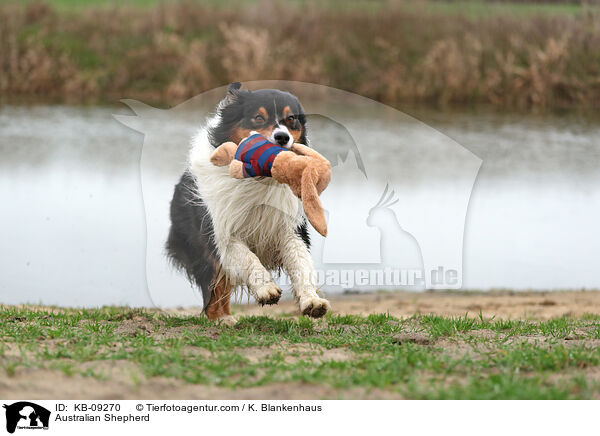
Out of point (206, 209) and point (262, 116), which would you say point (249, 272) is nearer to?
point (206, 209)

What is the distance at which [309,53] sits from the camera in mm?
20234

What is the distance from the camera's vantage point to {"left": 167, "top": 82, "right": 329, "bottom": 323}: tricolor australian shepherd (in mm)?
5426

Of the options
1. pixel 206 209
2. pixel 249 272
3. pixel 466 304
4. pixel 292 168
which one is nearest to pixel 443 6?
pixel 466 304

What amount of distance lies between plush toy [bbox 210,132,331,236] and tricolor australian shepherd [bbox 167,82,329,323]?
142 millimetres

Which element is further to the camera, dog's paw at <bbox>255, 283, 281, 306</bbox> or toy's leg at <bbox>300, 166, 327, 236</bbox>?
dog's paw at <bbox>255, 283, 281, 306</bbox>

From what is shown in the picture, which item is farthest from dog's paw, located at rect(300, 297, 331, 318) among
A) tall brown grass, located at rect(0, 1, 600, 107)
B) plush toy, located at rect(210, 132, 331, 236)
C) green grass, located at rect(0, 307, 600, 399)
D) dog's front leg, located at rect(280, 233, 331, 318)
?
tall brown grass, located at rect(0, 1, 600, 107)

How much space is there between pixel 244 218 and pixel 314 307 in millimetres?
997

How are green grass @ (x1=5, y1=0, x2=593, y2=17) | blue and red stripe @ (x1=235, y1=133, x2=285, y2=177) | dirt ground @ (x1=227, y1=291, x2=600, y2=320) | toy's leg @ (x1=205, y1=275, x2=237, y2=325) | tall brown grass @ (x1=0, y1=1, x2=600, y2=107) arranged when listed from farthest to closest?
green grass @ (x1=5, y1=0, x2=593, y2=17)
tall brown grass @ (x1=0, y1=1, x2=600, y2=107)
dirt ground @ (x1=227, y1=291, x2=600, y2=320)
toy's leg @ (x1=205, y1=275, x2=237, y2=325)
blue and red stripe @ (x1=235, y1=133, x2=285, y2=177)

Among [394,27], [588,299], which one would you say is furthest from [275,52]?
[588,299]

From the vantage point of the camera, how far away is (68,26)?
22328 millimetres

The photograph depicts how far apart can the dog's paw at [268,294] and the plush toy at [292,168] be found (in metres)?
0.63

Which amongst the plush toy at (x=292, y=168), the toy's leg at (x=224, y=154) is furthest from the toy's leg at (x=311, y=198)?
the toy's leg at (x=224, y=154)
